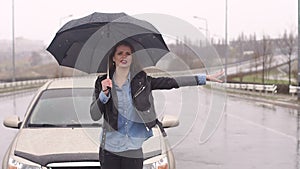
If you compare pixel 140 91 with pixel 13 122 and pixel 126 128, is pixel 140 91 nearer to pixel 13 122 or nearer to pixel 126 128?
pixel 126 128

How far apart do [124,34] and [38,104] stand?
2.95 m

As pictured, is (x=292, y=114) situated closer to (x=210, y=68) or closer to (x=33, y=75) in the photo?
(x=210, y=68)

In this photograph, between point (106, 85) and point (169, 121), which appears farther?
point (169, 121)

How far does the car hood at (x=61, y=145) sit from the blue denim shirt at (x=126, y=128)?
27.3 inches

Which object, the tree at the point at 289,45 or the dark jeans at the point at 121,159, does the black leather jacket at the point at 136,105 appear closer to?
the dark jeans at the point at 121,159

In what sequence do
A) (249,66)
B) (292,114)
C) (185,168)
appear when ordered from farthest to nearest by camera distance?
(249,66) < (292,114) < (185,168)

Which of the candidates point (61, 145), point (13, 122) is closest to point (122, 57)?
point (61, 145)

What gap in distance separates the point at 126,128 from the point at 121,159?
25 centimetres

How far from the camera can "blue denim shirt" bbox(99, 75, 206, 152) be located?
373 centimetres

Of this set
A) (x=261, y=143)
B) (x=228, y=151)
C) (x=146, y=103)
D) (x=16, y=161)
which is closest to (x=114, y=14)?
(x=146, y=103)

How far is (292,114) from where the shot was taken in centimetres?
2206

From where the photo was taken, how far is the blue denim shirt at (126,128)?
3729 mm

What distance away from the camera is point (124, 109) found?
3.73 meters

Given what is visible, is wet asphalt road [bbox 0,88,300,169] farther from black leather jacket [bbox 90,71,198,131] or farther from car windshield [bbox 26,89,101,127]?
car windshield [bbox 26,89,101,127]
